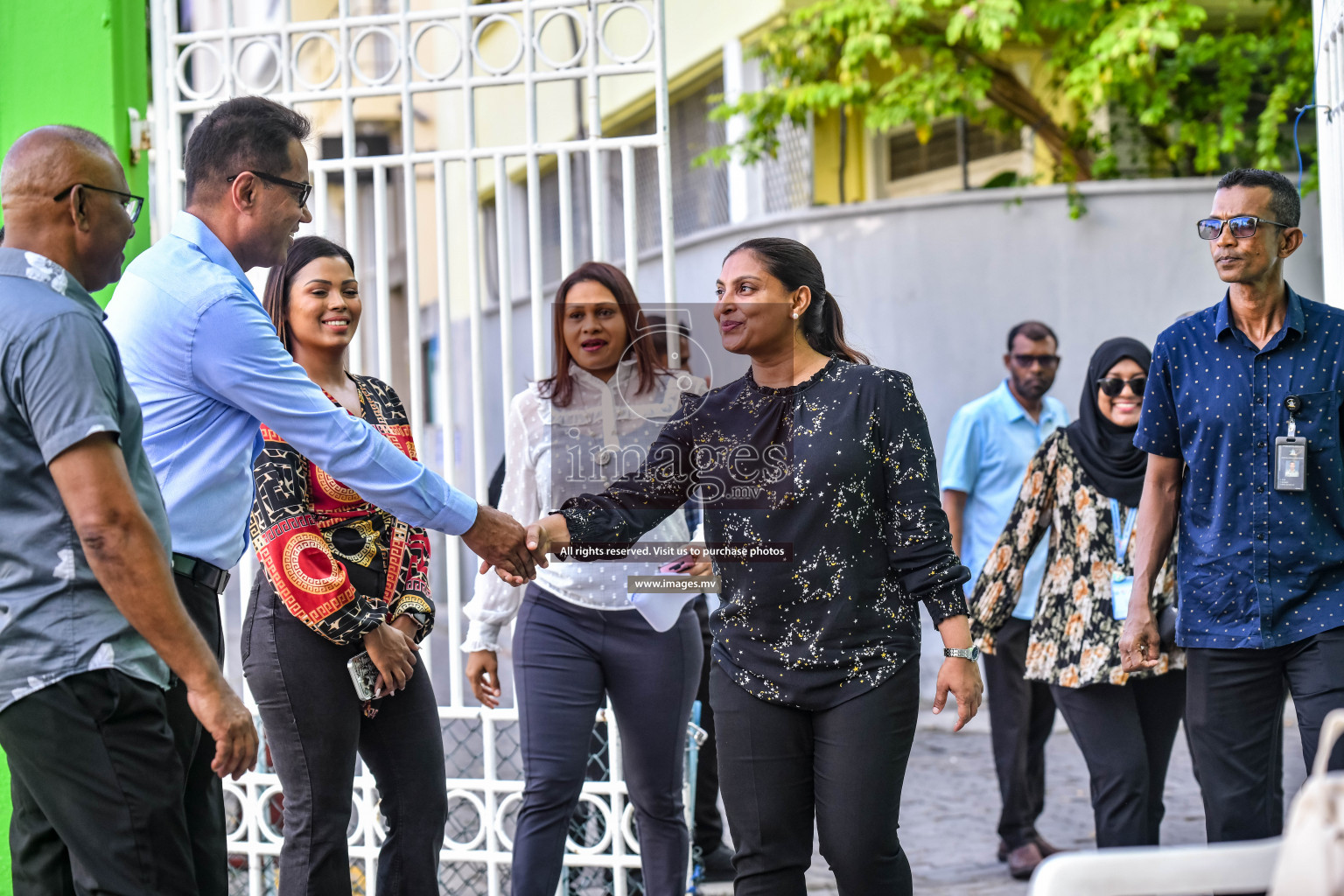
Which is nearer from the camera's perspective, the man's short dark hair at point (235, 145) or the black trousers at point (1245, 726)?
the man's short dark hair at point (235, 145)

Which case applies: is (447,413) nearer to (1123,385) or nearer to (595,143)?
(595,143)

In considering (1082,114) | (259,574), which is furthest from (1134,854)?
(1082,114)

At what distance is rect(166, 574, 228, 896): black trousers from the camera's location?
8.78ft

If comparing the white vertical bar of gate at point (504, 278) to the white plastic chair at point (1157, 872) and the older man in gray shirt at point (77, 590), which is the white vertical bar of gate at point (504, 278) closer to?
the older man in gray shirt at point (77, 590)

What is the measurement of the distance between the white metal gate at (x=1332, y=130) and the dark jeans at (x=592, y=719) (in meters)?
2.40

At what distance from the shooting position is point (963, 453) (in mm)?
5973

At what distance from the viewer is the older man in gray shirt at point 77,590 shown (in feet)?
7.73

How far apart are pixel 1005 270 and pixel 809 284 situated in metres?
5.60

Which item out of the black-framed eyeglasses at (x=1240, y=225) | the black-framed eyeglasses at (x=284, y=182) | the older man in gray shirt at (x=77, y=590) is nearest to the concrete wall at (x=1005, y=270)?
the black-framed eyeglasses at (x=1240, y=225)

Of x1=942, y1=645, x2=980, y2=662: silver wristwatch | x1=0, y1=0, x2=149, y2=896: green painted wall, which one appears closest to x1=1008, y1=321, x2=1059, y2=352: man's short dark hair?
x1=942, y1=645, x2=980, y2=662: silver wristwatch

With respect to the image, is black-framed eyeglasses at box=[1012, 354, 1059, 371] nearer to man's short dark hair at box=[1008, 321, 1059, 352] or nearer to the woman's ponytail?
man's short dark hair at box=[1008, 321, 1059, 352]

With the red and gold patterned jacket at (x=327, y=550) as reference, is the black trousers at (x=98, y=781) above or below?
below

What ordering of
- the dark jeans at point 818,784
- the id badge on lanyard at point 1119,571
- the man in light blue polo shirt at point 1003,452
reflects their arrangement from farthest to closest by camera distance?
1. the man in light blue polo shirt at point 1003,452
2. the id badge on lanyard at point 1119,571
3. the dark jeans at point 818,784

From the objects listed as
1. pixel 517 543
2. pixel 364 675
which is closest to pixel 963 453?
pixel 517 543
